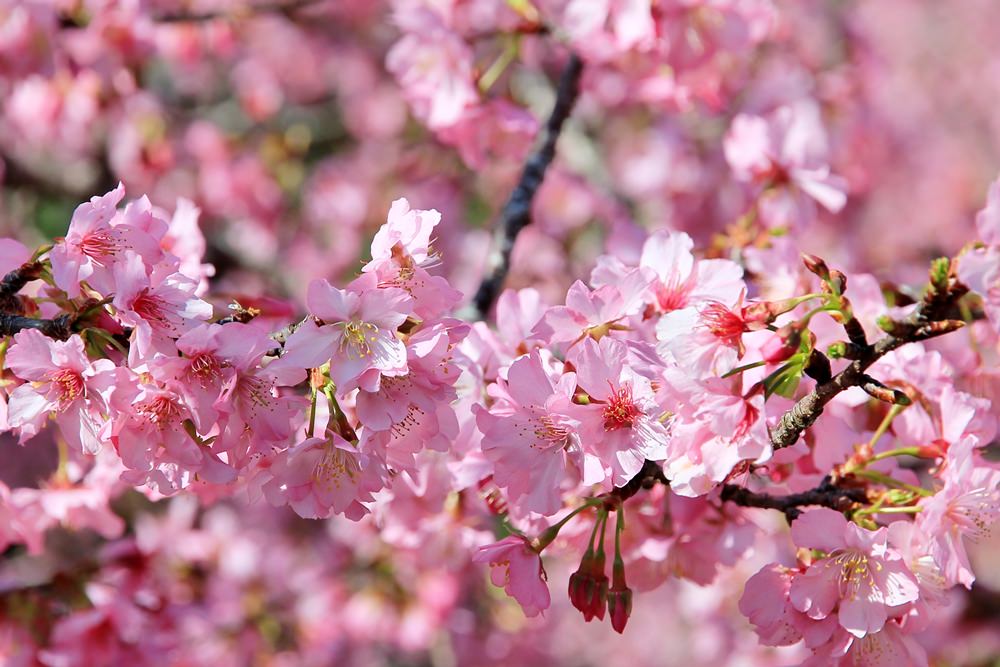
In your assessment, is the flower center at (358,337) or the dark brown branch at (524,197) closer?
the flower center at (358,337)

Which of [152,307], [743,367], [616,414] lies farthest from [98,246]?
[743,367]

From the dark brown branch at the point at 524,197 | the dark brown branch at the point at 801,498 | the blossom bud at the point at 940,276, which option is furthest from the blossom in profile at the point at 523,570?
the dark brown branch at the point at 524,197

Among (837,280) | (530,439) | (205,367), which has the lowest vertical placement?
(530,439)

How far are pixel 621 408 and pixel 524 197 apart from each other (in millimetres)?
989

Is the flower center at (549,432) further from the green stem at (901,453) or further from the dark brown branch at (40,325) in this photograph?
the dark brown branch at (40,325)

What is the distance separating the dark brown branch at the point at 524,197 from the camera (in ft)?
6.33

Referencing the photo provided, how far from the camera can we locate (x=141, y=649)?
202cm

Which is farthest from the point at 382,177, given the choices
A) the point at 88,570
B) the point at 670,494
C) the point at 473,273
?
the point at 670,494

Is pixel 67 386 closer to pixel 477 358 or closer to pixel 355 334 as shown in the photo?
pixel 355 334

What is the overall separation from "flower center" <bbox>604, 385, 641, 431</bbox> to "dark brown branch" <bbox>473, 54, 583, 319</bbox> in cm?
77

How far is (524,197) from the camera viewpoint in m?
2.03

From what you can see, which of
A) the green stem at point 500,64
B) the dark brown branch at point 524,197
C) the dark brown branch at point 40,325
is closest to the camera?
the dark brown branch at point 40,325

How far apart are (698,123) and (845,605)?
2843 millimetres

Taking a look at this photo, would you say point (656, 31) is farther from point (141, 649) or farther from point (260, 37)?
point (260, 37)
